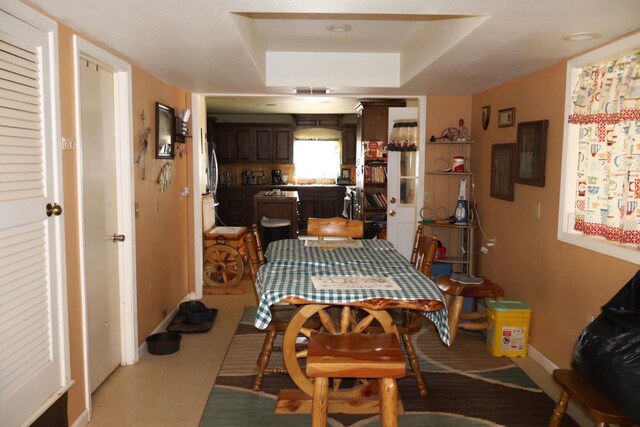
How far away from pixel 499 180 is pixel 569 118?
123 centimetres

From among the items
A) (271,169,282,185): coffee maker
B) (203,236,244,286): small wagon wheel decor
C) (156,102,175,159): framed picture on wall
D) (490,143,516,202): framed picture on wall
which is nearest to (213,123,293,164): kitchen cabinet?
(271,169,282,185): coffee maker

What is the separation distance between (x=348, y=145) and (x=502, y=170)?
5.98 metres

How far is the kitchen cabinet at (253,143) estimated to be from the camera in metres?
10.2

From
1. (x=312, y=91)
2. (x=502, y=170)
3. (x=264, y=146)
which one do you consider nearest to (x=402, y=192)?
(x=502, y=170)

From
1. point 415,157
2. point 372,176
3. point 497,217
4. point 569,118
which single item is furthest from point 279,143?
point 569,118

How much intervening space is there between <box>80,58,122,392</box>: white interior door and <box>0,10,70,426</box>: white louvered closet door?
1.39 feet

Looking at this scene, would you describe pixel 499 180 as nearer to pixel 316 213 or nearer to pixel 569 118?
pixel 569 118

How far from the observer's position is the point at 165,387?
11.4 feet

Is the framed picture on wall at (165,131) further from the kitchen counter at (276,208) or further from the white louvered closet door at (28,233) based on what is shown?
the kitchen counter at (276,208)

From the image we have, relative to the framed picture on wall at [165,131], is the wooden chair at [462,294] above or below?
below

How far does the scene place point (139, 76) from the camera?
12.8 feet

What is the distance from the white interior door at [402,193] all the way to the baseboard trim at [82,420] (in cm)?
351

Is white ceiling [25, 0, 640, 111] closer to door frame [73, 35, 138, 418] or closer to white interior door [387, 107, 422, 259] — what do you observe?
door frame [73, 35, 138, 418]

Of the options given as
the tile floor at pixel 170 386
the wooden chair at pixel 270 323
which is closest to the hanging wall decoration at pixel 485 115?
the tile floor at pixel 170 386
